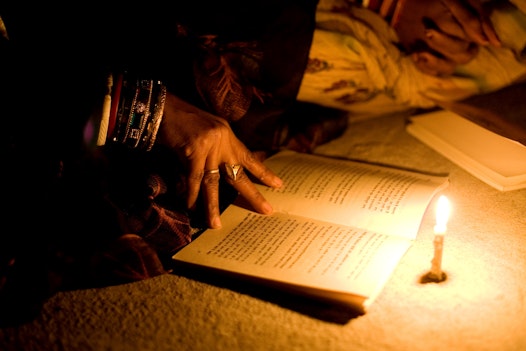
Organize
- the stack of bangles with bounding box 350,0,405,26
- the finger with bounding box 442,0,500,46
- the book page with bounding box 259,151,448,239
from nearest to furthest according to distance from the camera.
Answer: the book page with bounding box 259,151,448,239
the finger with bounding box 442,0,500,46
the stack of bangles with bounding box 350,0,405,26

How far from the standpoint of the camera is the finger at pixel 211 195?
99 centimetres

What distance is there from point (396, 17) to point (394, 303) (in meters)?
0.93

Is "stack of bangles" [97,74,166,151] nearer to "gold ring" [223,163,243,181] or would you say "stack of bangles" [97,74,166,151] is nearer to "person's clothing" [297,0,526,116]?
"gold ring" [223,163,243,181]

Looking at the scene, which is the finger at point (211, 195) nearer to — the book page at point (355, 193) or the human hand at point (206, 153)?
the human hand at point (206, 153)

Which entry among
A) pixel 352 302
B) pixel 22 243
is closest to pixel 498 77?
pixel 352 302

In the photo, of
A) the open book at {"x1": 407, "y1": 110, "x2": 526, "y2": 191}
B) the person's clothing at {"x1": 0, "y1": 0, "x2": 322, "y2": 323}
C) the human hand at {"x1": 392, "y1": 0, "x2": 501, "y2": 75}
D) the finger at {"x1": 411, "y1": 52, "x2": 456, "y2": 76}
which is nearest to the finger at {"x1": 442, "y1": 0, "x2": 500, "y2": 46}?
the human hand at {"x1": 392, "y1": 0, "x2": 501, "y2": 75}

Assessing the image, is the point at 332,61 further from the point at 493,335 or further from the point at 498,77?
the point at 493,335

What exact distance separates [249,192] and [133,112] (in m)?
0.29

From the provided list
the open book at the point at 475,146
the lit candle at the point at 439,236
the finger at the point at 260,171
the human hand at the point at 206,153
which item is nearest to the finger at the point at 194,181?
the human hand at the point at 206,153

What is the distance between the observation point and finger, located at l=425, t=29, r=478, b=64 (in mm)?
1343

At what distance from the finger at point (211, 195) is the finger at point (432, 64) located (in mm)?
739

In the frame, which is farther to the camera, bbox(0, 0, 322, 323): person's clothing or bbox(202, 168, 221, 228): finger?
bbox(202, 168, 221, 228): finger

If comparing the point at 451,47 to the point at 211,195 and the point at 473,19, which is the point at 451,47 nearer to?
the point at 473,19

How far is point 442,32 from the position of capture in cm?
134
